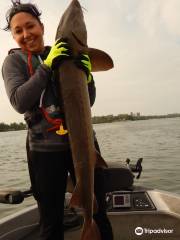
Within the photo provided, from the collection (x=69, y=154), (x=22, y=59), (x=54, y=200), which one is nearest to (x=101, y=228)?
(x=54, y=200)

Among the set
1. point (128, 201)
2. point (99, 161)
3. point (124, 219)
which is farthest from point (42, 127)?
point (128, 201)

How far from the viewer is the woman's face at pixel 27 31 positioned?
3699mm

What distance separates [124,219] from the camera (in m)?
5.02

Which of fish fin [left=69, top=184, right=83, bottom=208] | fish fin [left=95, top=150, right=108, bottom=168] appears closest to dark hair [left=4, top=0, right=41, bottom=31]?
fish fin [left=95, top=150, right=108, bottom=168]

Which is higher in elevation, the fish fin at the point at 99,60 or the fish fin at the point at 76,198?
the fish fin at the point at 99,60

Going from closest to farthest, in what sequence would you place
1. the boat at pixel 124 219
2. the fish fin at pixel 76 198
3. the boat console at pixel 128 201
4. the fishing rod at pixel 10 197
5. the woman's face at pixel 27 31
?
the fish fin at pixel 76 198 → the woman's face at pixel 27 31 → the fishing rod at pixel 10 197 → the boat at pixel 124 219 → the boat console at pixel 128 201

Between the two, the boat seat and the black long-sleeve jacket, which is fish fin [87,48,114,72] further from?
the boat seat

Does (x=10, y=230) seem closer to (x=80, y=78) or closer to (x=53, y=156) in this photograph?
(x=53, y=156)

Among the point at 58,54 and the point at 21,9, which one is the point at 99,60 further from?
the point at 21,9

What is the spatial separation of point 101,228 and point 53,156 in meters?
0.87

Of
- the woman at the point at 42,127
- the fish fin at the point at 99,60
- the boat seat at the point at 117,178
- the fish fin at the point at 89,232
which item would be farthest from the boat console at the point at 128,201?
the fish fin at the point at 99,60

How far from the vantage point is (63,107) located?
3432 mm

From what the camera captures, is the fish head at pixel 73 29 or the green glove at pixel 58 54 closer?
Answer: the green glove at pixel 58 54

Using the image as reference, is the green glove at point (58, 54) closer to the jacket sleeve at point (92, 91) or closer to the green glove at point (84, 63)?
the green glove at point (84, 63)
